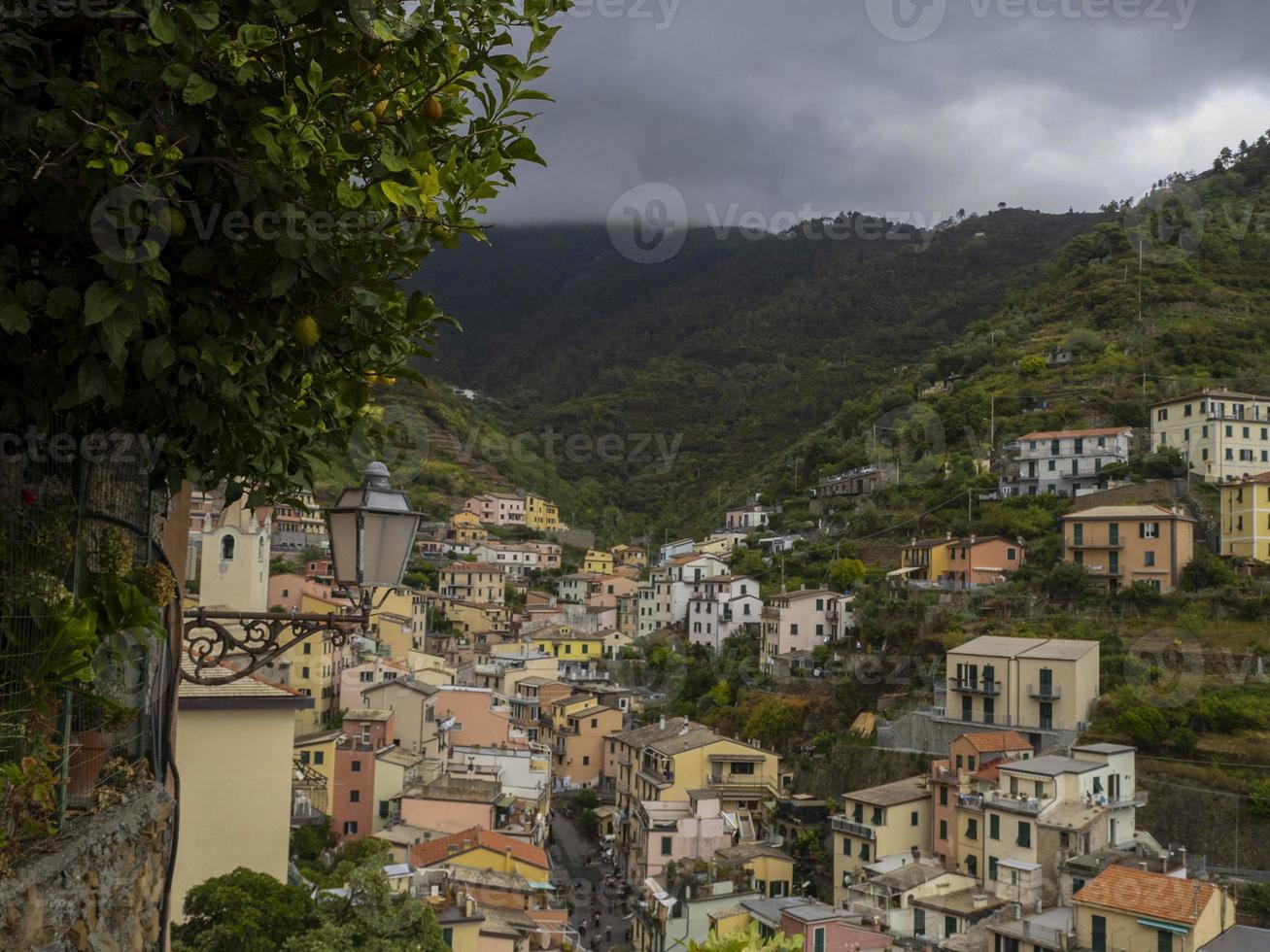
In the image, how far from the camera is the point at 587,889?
102 ft

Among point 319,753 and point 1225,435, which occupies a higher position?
point 1225,435

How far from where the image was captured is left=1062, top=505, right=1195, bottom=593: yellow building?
38.1 m

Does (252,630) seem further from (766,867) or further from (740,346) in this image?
(740,346)

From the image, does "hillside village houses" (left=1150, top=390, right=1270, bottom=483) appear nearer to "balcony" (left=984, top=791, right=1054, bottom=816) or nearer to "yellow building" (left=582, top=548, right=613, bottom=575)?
"balcony" (left=984, top=791, right=1054, bottom=816)

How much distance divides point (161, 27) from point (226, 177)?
0.37 metres

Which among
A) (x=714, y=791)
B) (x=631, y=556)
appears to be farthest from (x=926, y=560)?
(x=631, y=556)

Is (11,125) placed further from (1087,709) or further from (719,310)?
(719,310)

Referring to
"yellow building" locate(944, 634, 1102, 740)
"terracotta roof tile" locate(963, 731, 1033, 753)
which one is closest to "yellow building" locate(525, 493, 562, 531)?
"yellow building" locate(944, 634, 1102, 740)

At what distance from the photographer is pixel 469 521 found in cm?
7438

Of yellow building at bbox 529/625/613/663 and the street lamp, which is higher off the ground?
the street lamp

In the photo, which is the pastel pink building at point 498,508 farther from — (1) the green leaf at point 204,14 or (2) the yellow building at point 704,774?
(1) the green leaf at point 204,14

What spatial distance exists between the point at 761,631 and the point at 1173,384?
26.5 m

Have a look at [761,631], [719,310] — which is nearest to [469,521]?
[761,631]

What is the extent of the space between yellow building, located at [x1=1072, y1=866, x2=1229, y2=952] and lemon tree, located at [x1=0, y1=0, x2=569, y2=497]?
789 inches
